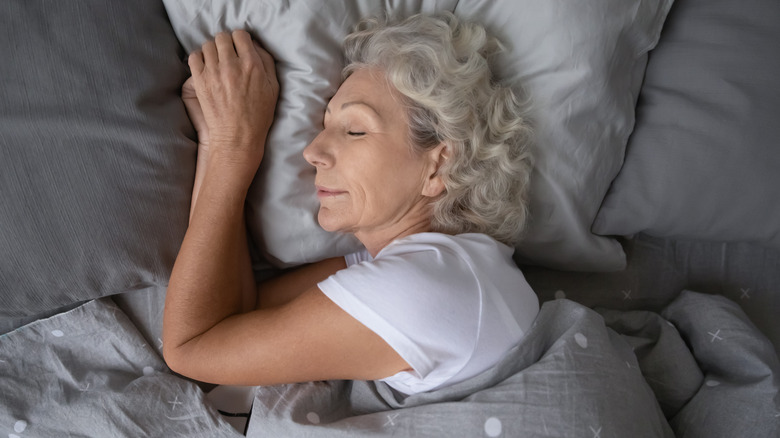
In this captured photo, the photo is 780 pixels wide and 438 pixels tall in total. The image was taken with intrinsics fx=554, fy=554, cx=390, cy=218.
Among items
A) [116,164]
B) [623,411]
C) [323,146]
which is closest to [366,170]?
[323,146]

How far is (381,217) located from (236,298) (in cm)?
39

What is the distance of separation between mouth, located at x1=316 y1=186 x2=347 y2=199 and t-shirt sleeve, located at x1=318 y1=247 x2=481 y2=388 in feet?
0.73

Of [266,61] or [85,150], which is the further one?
[266,61]

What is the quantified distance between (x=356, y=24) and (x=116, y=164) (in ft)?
2.10

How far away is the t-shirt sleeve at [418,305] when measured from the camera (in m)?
1.06

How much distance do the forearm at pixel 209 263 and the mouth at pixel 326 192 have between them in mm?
172

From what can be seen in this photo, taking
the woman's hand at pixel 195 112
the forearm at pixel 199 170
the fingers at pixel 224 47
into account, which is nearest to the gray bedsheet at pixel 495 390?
the forearm at pixel 199 170

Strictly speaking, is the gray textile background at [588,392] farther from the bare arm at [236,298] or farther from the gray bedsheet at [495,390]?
the bare arm at [236,298]

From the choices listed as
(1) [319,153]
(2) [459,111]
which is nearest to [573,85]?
(2) [459,111]

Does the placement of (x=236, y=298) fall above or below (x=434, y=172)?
below

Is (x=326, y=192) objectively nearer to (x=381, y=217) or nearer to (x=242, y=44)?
(x=381, y=217)

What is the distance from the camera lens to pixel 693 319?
4.77 feet

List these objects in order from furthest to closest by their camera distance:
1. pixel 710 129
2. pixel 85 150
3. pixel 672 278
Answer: pixel 672 278
pixel 710 129
pixel 85 150

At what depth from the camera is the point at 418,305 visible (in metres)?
1.06
